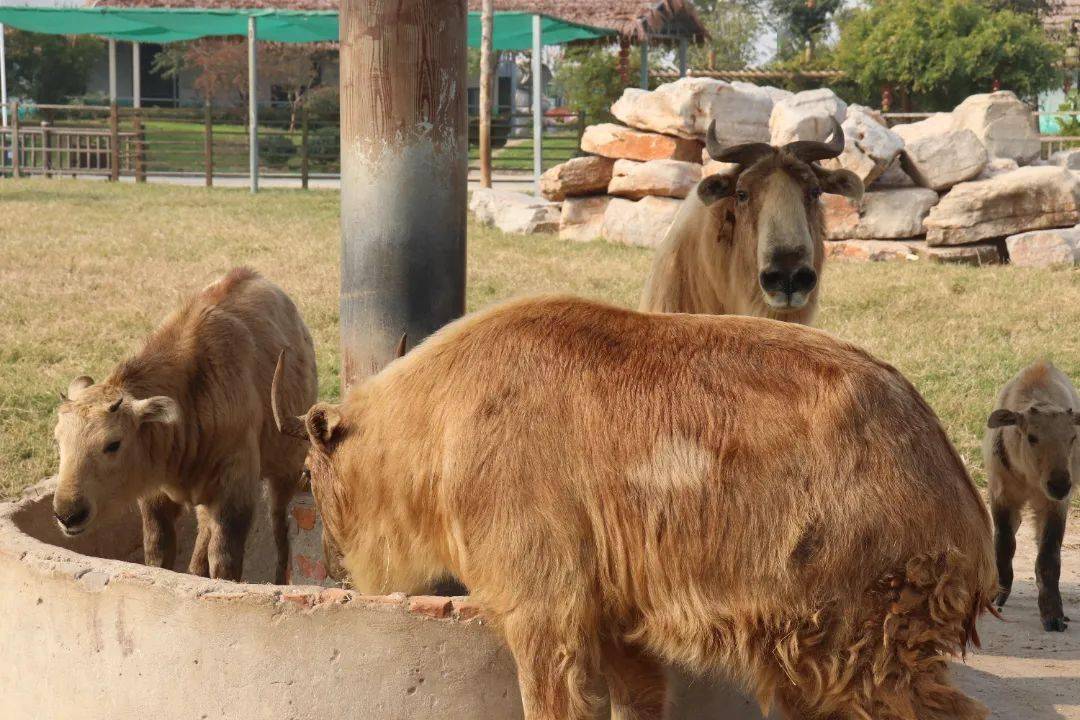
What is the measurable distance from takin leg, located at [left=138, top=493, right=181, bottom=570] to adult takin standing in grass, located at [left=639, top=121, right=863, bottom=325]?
251cm

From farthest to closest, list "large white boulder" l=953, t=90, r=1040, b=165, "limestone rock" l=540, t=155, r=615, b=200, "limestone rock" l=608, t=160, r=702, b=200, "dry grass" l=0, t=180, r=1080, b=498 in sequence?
"limestone rock" l=540, t=155, r=615, b=200
"large white boulder" l=953, t=90, r=1040, b=165
"limestone rock" l=608, t=160, r=702, b=200
"dry grass" l=0, t=180, r=1080, b=498

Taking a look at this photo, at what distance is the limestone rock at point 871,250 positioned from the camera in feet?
48.7

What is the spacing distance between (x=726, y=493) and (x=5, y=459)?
5.29 metres

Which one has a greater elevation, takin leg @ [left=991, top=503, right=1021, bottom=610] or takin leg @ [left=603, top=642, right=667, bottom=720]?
takin leg @ [left=603, top=642, right=667, bottom=720]

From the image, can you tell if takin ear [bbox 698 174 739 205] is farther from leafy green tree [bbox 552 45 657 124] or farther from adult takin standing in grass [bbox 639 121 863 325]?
leafy green tree [bbox 552 45 657 124]

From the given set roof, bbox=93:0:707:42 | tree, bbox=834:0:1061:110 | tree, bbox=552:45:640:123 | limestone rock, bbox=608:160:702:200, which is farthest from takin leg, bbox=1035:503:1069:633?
tree, bbox=834:0:1061:110

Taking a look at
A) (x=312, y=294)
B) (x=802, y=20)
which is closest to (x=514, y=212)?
(x=312, y=294)

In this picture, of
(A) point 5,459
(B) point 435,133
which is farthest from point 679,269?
(A) point 5,459

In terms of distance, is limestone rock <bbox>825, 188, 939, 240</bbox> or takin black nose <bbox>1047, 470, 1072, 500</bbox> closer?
takin black nose <bbox>1047, 470, 1072, 500</bbox>

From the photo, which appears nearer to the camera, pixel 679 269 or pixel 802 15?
pixel 679 269

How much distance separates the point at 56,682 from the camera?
403cm

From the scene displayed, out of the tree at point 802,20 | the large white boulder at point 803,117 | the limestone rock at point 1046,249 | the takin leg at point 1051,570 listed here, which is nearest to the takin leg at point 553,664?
the takin leg at point 1051,570

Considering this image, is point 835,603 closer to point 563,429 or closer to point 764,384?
point 764,384

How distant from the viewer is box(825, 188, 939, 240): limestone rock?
49.2ft
